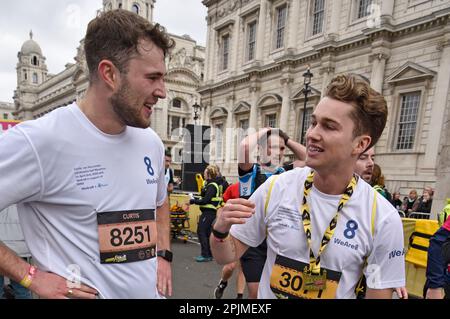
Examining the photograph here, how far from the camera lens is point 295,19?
1933 cm

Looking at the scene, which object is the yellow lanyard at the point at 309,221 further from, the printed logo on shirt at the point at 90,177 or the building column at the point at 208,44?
the building column at the point at 208,44

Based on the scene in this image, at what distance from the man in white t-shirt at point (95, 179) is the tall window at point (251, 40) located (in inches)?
905

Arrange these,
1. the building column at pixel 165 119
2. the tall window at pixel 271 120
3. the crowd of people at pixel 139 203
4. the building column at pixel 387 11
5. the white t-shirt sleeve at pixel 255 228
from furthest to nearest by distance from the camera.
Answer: the building column at pixel 165 119 → the tall window at pixel 271 120 → the building column at pixel 387 11 → the white t-shirt sleeve at pixel 255 228 → the crowd of people at pixel 139 203

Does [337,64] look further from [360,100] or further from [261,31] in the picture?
[360,100]

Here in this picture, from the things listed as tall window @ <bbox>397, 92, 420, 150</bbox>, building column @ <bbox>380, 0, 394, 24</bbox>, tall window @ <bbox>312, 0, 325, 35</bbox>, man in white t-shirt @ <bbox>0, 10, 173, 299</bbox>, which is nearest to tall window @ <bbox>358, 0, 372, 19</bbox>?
building column @ <bbox>380, 0, 394, 24</bbox>

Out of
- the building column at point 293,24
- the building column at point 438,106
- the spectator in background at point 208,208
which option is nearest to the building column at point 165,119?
the building column at point 293,24

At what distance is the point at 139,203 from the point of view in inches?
67.9

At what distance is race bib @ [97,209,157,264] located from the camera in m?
1.57

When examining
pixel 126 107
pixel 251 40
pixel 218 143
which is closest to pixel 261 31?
pixel 251 40

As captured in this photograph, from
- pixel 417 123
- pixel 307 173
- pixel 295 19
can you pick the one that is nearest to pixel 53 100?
pixel 295 19

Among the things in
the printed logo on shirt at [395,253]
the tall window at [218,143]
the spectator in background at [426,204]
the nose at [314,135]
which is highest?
the nose at [314,135]

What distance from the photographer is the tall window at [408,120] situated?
1363cm

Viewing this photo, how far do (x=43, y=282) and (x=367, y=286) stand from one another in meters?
1.61

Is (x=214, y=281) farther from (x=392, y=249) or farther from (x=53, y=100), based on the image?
(x=53, y=100)
